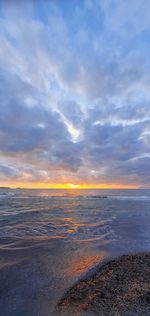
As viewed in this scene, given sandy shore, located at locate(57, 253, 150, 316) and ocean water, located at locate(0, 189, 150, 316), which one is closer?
sandy shore, located at locate(57, 253, 150, 316)

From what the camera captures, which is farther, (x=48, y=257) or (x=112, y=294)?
(x=48, y=257)

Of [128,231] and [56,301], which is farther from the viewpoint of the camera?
[128,231]

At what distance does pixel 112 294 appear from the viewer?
4.93m

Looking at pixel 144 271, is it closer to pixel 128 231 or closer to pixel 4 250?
pixel 4 250

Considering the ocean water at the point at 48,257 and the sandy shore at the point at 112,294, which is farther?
the ocean water at the point at 48,257

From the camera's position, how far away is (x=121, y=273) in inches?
248

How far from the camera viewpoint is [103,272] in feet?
21.4

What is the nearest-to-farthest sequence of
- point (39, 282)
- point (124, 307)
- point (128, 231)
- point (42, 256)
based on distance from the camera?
1. point (124, 307)
2. point (39, 282)
3. point (42, 256)
4. point (128, 231)

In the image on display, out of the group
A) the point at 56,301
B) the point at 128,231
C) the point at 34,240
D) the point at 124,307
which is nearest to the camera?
the point at 124,307

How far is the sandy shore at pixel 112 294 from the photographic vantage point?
4.32m

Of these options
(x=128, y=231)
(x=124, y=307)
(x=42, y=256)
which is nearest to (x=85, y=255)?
(x=42, y=256)

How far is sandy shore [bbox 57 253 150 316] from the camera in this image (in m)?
4.32

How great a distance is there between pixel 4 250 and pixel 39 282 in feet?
12.8

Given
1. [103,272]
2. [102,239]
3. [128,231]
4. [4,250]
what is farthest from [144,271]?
[128,231]
